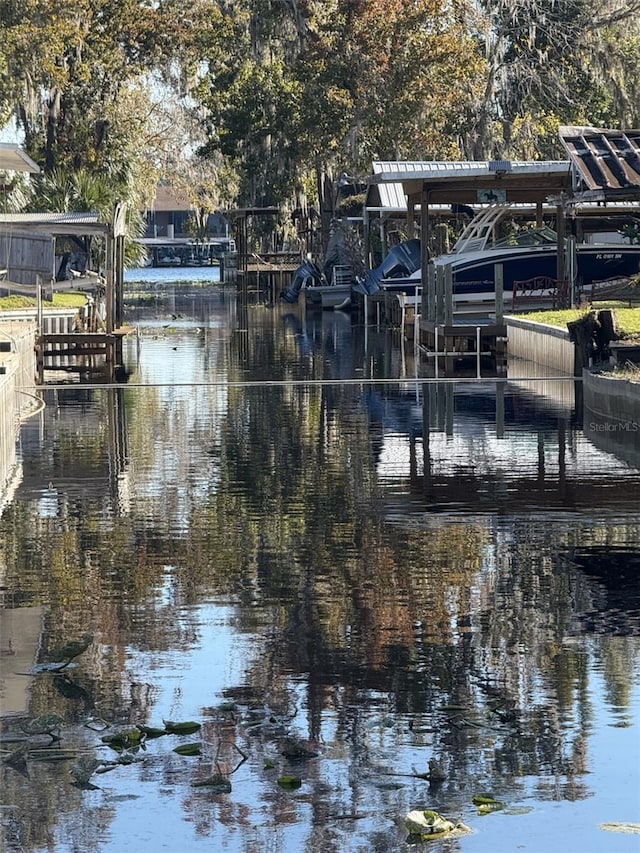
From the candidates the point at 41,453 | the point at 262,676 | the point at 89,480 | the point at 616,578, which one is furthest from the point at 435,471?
the point at 262,676

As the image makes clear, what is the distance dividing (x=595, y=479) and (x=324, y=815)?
10902mm

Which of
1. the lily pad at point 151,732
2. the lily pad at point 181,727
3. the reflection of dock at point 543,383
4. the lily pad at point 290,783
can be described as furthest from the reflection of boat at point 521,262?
the lily pad at point 290,783

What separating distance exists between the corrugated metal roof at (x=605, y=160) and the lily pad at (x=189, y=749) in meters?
21.4

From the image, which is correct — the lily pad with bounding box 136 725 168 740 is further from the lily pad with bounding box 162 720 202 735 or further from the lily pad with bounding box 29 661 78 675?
the lily pad with bounding box 29 661 78 675

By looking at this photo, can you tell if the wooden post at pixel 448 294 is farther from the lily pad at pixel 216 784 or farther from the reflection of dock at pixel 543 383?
the lily pad at pixel 216 784

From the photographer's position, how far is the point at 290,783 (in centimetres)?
809

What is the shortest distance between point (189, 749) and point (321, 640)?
2.41 m

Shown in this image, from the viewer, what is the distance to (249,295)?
82.9m

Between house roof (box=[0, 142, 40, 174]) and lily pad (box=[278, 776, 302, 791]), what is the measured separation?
1531 cm

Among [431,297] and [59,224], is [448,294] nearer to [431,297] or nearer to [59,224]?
[431,297]

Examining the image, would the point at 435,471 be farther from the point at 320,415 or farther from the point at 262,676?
the point at 262,676

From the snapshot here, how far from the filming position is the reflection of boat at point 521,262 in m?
43.7

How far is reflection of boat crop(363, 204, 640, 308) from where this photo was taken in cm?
4369

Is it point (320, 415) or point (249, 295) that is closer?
point (320, 415)
